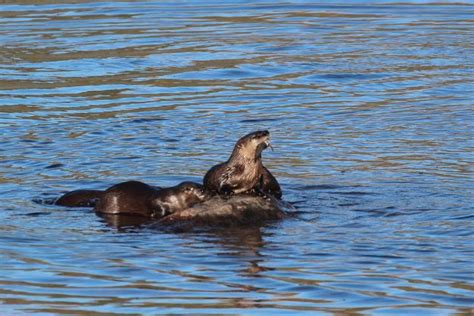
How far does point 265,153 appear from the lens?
13180 mm

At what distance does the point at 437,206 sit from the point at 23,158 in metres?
4.29

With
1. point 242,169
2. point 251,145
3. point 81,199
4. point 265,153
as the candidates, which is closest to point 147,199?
point 81,199

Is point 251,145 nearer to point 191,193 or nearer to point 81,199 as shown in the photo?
point 191,193

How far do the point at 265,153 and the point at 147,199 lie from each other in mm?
2791

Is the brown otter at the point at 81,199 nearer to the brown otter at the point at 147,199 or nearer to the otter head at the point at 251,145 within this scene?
the brown otter at the point at 147,199

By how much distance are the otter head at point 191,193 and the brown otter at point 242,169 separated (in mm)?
227

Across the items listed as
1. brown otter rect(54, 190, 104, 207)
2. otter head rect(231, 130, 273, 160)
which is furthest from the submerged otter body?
brown otter rect(54, 190, 104, 207)

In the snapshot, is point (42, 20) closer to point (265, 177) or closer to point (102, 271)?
point (265, 177)

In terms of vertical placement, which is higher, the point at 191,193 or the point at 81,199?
the point at 191,193

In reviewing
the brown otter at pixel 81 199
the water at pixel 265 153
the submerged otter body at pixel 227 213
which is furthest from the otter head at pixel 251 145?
the brown otter at pixel 81 199

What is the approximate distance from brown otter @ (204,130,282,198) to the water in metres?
0.52

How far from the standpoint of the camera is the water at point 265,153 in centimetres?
827

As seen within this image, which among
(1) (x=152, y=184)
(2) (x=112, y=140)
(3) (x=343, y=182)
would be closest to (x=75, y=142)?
(2) (x=112, y=140)

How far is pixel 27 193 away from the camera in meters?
11.4
